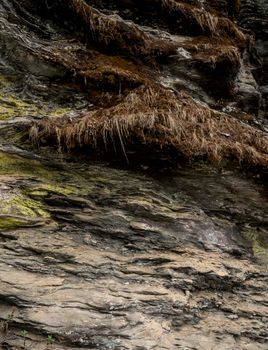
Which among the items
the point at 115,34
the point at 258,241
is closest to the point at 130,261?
the point at 258,241

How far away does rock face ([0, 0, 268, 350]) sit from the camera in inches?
188

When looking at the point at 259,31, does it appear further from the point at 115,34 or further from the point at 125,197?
the point at 125,197

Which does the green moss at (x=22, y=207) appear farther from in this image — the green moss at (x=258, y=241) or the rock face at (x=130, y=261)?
the green moss at (x=258, y=241)

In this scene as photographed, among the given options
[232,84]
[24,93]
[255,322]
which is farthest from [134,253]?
[232,84]

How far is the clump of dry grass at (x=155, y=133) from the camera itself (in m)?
6.91

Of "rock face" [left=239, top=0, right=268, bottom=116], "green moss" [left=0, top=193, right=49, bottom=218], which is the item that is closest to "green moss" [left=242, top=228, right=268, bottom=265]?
"green moss" [left=0, top=193, right=49, bottom=218]

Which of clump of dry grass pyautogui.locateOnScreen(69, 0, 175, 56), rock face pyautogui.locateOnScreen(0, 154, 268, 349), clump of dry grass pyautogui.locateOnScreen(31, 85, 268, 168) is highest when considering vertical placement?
clump of dry grass pyautogui.locateOnScreen(69, 0, 175, 56)

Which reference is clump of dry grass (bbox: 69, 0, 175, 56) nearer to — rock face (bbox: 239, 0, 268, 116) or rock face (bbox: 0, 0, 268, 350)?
rock face (bbox: 0, 0, 268, 350)

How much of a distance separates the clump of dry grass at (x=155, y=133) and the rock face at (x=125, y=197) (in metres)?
0.06

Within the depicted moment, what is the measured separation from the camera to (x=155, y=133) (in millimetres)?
6965

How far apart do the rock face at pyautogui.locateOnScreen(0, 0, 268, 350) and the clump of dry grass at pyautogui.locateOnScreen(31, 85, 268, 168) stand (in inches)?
2.3

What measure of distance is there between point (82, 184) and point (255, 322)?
3185 mm

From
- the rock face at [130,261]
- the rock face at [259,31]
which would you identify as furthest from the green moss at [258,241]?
the rock face at [259,31]

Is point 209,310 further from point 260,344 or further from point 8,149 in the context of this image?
point 8,149
